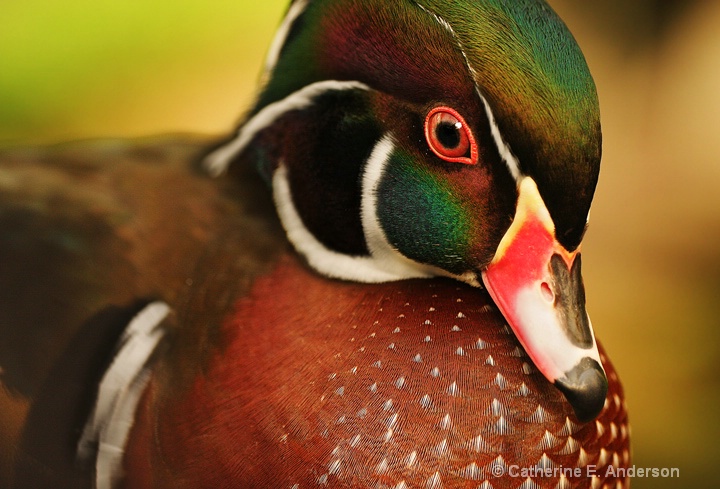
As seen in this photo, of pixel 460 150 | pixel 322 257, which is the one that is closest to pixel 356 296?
pixel 322 257

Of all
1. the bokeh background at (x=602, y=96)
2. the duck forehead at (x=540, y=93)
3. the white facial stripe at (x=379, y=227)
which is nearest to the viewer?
the duck forehead at (x=540, y=93)

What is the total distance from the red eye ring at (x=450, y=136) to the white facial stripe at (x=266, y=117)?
80 mm

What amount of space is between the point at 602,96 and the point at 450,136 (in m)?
1.29

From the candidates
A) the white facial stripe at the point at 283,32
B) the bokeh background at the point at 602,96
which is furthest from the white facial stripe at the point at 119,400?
the bokeh background at the point at 602,96

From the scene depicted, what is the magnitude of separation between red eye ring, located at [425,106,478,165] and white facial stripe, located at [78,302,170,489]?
1.09 ft

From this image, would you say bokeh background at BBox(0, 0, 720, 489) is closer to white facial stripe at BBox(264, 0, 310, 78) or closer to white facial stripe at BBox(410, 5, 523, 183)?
white facial stripe at BBox(264, 0, 310, 78)

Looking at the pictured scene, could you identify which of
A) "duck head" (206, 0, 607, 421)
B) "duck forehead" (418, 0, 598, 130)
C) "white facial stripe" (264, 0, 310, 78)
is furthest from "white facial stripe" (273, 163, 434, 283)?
"duck forehead" (418, 0, 598, 130)

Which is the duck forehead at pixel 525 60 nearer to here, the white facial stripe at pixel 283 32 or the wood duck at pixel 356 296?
the wood duck at pixel 356 296

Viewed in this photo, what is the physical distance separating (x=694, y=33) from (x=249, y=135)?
4.42 ft

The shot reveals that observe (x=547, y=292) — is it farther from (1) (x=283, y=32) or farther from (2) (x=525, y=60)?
(1) (x=283, y=32)

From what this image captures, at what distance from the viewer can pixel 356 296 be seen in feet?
2.48

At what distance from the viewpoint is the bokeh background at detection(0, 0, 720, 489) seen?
166 cm

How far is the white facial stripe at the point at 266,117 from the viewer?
0.72m

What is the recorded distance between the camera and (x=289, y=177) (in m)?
0.79
